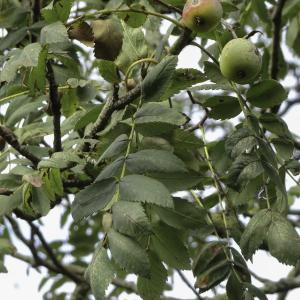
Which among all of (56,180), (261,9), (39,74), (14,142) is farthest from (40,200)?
(261,9)

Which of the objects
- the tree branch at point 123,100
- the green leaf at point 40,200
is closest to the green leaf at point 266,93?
the tree branch at point 123,100

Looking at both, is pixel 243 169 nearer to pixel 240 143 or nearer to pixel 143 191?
pixel 240 143

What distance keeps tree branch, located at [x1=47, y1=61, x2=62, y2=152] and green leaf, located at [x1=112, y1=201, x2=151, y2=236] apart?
0.47 m

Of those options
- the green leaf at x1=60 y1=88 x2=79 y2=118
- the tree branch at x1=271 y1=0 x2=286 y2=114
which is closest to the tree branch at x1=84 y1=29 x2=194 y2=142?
the green leaf at x1=60 y1=88 x2=79 y2=118

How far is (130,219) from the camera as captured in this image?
3.85ft

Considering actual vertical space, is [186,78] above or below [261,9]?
above

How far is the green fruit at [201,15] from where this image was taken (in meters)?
1.44

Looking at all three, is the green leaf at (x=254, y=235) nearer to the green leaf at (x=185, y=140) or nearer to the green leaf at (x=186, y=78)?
the green leaf at (x=185, y=140)

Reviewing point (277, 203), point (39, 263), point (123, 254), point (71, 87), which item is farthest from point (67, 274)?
point (123, 254)

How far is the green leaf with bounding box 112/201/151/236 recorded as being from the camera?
1154 millimetres

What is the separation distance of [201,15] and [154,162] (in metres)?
0.34

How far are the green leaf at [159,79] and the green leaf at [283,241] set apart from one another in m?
0.35

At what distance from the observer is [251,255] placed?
136cm

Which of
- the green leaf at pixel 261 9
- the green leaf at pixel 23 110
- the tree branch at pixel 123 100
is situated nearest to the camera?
the tree branch at pixel 123 100
